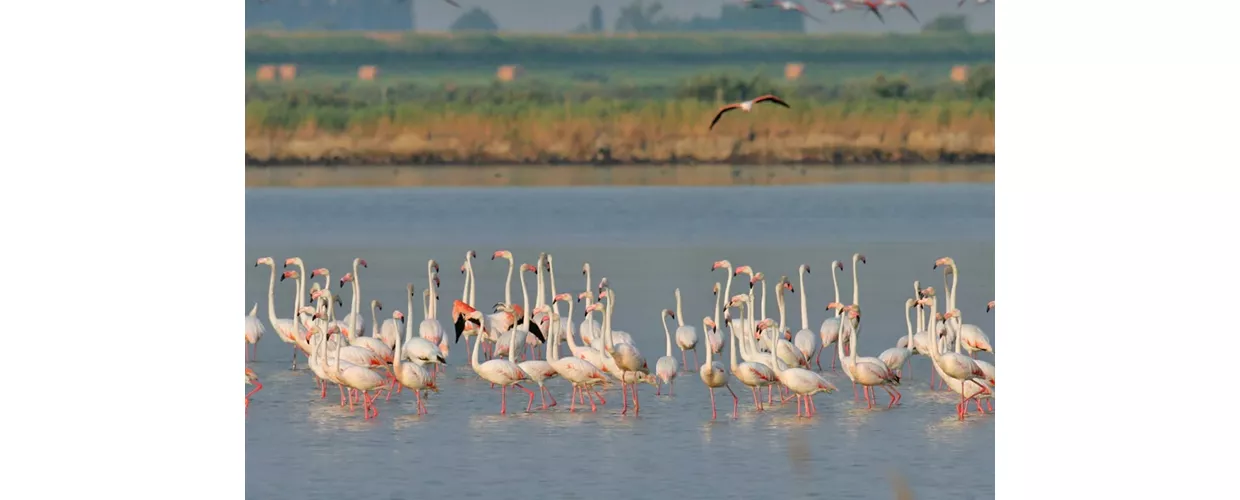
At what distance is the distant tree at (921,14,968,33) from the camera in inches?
483

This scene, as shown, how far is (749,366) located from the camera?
11.2m

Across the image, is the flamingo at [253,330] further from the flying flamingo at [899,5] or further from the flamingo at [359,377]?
the flying flamingo at [899,5]

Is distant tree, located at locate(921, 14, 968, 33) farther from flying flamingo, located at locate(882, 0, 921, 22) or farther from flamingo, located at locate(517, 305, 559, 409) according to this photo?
flamingo, located at locate(517, 305, 559, 409)

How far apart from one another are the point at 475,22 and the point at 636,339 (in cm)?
221

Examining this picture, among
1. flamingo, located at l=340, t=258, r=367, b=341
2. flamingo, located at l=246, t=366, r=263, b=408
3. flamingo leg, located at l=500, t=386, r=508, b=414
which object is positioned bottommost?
flamingo leg, located at l=500, t=386, r=508, b=414

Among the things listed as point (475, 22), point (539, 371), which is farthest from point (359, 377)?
point (475, 22)

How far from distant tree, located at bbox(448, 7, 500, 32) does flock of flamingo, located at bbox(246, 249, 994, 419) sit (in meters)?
1.55

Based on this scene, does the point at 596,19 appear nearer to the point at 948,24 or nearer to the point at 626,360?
the point at 948,24

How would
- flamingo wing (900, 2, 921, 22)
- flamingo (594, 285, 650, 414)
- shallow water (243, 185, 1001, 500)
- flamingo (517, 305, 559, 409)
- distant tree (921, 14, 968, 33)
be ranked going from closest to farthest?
1. shallow water (243, 185, 1001, 500)
2. flamingo (517, 305, 559, 409)
3. flamingo (594, 285, 650, 414)
4. distant tree (921, 14, 968, 33)
5. flamingo wing (900, 2, 921, 22)
